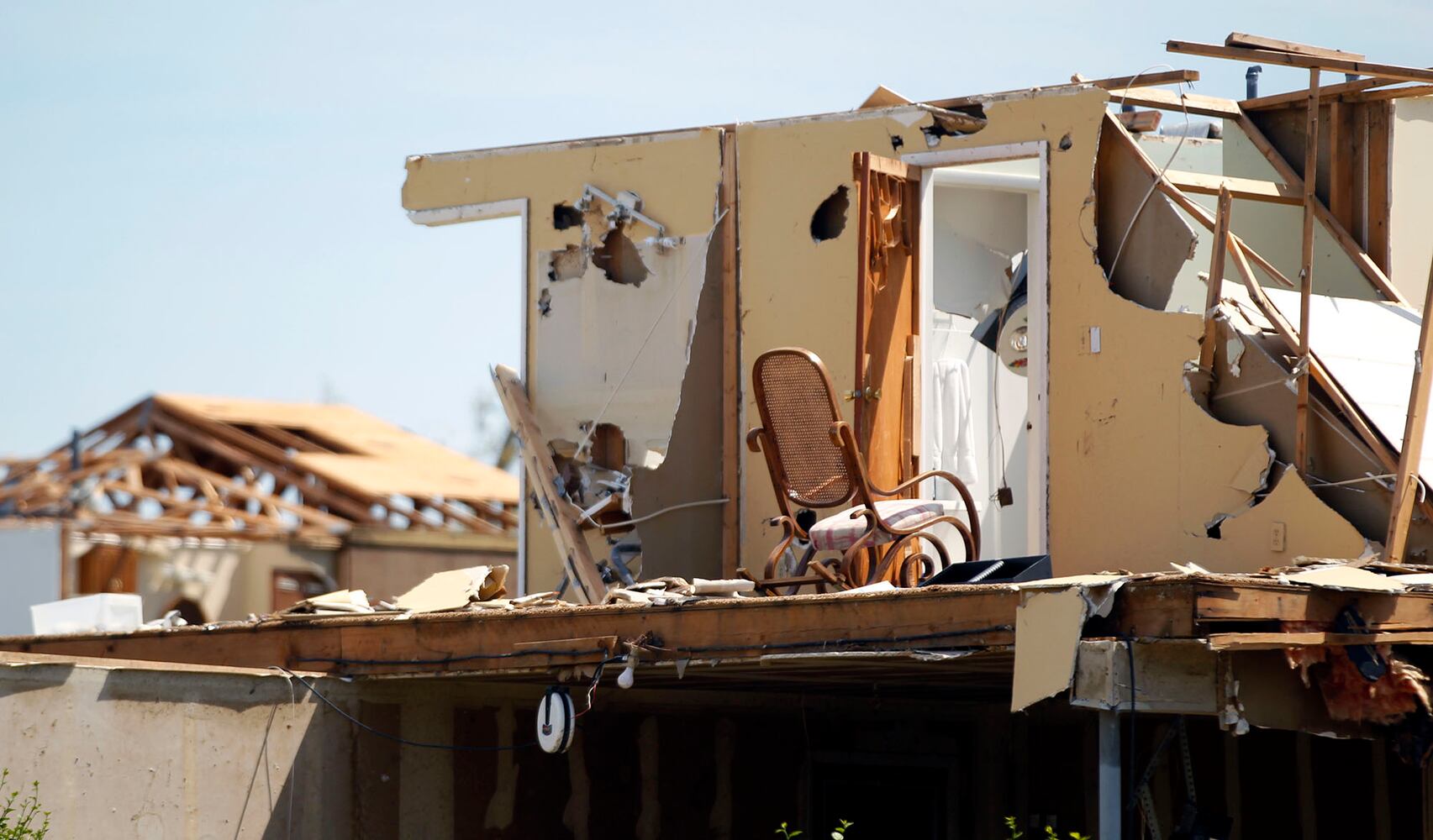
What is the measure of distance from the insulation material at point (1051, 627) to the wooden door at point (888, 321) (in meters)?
2.87

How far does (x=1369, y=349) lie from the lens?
27.7 ft

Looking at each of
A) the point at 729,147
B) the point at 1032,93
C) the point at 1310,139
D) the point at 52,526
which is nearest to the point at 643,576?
the point at 729,147

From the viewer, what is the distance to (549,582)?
33.6 feet

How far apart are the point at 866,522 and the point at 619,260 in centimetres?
325

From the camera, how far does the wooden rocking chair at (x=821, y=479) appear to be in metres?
7.04

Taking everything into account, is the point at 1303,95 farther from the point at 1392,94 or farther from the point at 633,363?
the point at 633,363

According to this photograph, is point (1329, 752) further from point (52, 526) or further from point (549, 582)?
point (52, 526)

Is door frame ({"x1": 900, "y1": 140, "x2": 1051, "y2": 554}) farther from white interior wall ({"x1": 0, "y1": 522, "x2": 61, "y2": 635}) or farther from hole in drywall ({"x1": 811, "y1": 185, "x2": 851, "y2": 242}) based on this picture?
white interior wall ({"x1": 0, "y1": 522, "x2": 61, "y2": 635})

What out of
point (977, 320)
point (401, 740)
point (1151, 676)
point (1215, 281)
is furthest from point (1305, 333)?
point (401, 740)

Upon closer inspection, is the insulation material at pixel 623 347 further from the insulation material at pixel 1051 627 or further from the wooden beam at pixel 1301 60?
the insulation material at pixel 1051 627

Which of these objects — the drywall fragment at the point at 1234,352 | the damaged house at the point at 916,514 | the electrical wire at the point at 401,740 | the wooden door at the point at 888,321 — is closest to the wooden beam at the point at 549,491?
the damaged house at the point at 916,514

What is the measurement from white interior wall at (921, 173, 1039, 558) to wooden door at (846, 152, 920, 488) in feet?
4.96

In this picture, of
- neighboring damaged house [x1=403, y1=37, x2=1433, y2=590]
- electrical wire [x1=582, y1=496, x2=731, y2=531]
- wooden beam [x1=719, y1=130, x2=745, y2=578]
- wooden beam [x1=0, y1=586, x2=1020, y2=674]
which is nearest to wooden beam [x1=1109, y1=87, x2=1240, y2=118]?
neighboring damaged house [x1=403, y1=37, x2=1433, y2=590]

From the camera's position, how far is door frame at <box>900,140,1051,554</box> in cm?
879
